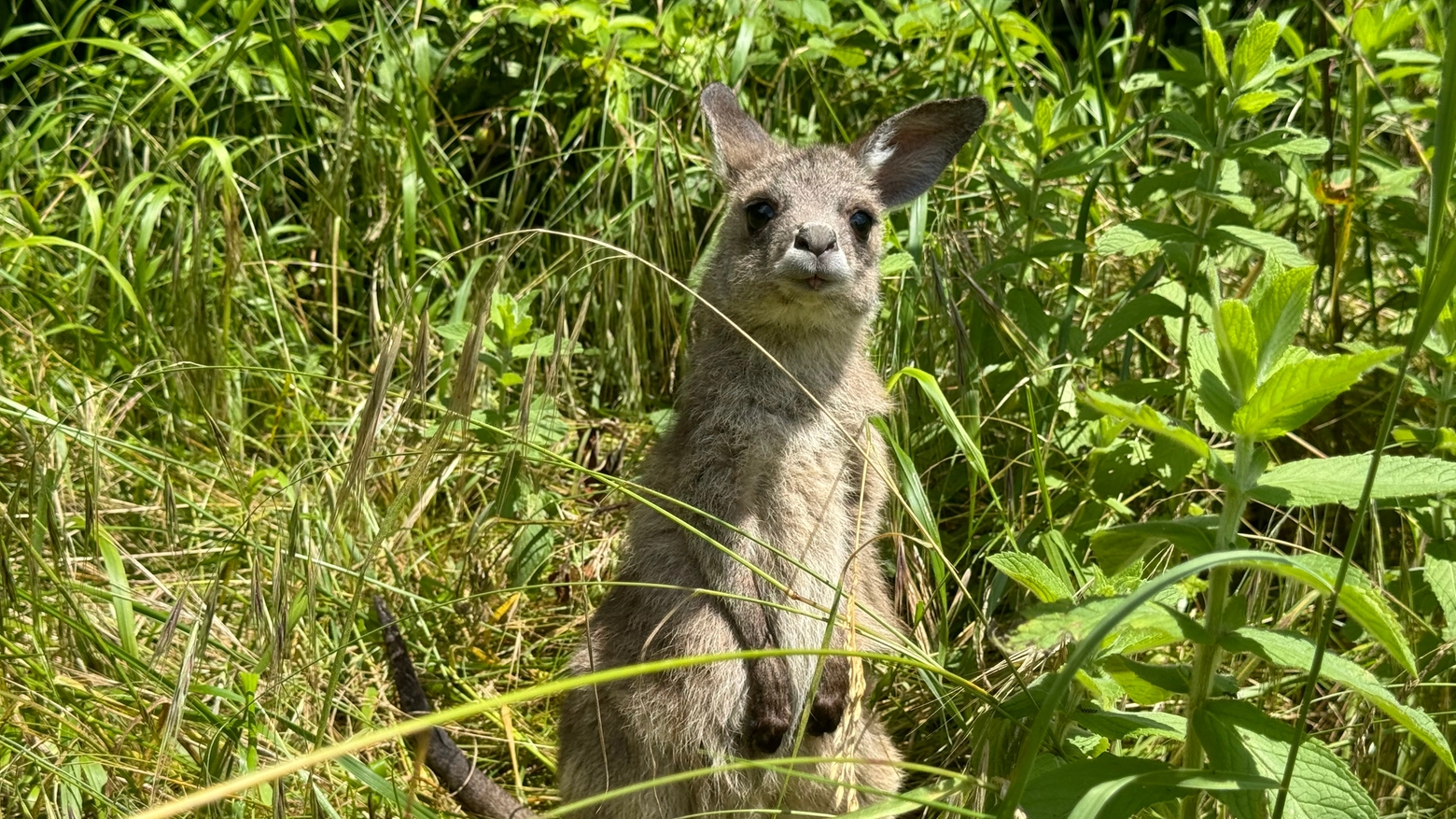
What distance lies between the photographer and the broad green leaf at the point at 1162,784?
7.16 ft

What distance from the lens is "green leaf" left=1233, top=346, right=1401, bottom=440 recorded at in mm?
2277

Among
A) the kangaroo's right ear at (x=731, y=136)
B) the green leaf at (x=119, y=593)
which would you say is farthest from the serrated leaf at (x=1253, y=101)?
the green leaf at (x=119, y=593)

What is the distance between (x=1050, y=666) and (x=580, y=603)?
164cm

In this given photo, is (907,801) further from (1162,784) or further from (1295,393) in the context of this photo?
(1295,393)

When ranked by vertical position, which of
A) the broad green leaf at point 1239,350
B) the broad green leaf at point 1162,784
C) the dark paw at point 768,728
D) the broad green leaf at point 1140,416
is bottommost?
the dark paw at point 768,728

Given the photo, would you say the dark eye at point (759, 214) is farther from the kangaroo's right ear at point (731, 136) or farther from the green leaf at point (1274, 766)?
the green leaf at point (1274, 766)

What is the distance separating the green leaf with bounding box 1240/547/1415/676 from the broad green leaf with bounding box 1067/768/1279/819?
Result: 29 cm

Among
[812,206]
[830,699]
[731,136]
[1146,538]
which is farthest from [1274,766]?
[731,136]

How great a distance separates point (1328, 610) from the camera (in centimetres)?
231

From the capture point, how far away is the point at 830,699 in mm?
3557

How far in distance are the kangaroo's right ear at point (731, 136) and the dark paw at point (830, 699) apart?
1503 mm

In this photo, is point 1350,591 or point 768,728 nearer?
point 1350,591

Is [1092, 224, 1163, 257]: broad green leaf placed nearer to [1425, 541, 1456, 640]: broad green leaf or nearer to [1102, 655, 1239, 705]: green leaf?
[1425, 541, 1456, 640]: broad green leaf

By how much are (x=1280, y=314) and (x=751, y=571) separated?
4.71 feet
